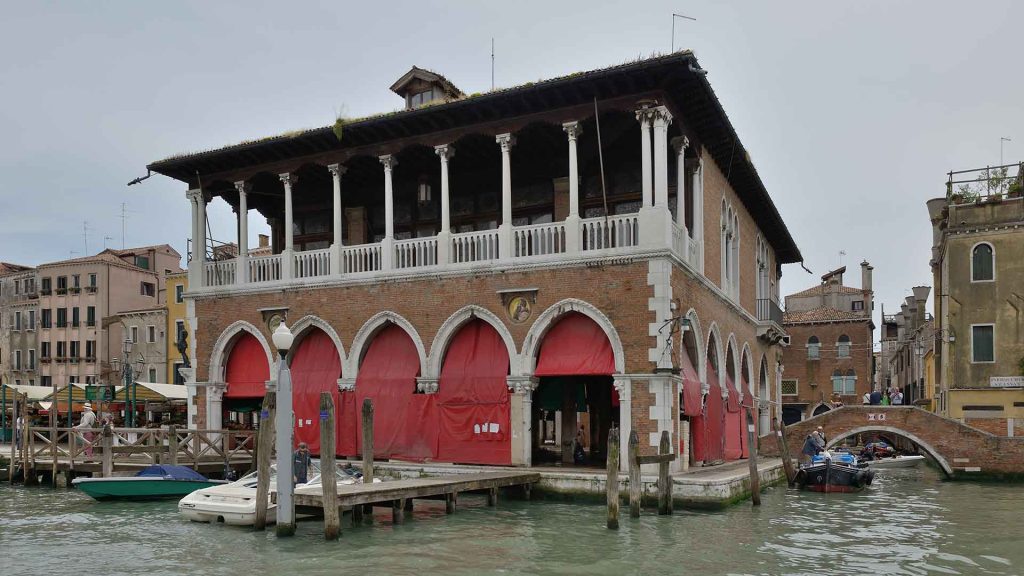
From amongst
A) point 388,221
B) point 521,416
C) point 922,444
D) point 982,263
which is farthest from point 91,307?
point 982,263

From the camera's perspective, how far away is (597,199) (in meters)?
21.0

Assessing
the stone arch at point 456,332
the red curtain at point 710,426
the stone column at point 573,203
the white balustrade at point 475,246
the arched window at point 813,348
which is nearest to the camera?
the stone column at point 573,203

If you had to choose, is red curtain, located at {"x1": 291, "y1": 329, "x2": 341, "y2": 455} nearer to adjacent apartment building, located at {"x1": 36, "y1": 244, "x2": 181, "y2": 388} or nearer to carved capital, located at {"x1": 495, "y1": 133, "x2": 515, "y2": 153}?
carved capital, located at {"x1": 495, "y1": 133, "x2": 515, "y2": 153}

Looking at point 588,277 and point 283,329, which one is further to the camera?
point 588,277

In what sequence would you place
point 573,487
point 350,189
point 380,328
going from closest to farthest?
point 573,487 → point 380,328 → point 350,189

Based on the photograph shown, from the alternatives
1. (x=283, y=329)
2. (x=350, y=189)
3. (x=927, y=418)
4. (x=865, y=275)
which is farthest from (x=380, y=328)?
(x=865, y=275)

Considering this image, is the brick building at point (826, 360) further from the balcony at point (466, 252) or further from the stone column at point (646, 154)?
the stone column at point (646, 154)

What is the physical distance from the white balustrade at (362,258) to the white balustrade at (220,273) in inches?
132

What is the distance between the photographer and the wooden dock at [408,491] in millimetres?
14719

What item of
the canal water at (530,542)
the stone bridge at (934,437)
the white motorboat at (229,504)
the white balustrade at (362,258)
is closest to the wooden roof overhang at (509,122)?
the white balustrade at (362,258)

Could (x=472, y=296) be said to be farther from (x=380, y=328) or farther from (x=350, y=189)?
(x=350, y=189)

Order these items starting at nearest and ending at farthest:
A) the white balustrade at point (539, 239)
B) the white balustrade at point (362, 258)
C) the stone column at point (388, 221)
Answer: the white balustrade at point (539, 239) < the stone column at point (388, 221) < the white balustrade at point (362, 258)

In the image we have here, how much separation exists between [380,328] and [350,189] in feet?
15.0

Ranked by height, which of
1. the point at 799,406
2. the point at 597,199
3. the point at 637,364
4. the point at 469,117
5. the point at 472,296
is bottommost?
the point at 799,406
